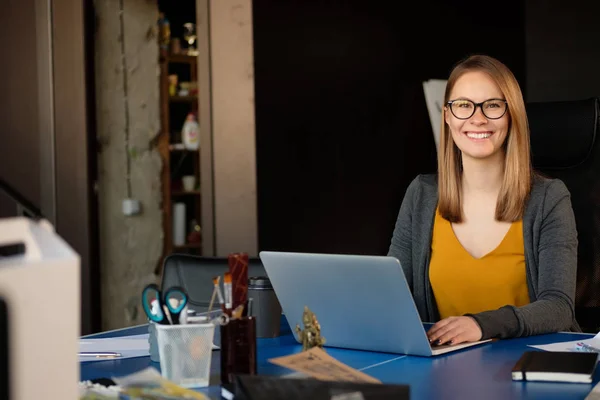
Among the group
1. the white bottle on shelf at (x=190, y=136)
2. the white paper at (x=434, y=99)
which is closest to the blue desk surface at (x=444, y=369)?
the white paper at (x=434, y=99)

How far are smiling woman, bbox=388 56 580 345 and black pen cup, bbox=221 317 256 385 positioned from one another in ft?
3.07

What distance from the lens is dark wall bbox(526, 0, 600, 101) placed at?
5215 millimetres

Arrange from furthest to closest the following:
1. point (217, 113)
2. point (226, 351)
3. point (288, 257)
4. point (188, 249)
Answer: point (188, 249)
point (217, 113)
point (288, 257)
point (226, 351)

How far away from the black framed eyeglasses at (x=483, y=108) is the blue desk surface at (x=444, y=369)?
712mm

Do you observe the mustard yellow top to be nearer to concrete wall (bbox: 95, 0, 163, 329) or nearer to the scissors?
the scissors

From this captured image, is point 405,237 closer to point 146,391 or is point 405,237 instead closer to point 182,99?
point 146,391

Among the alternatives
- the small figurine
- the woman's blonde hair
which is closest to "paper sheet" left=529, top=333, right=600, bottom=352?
the small figurine

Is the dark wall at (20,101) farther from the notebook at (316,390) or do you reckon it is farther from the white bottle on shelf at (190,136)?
the notebook at (316,390)

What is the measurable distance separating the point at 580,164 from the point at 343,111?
1.94 metres

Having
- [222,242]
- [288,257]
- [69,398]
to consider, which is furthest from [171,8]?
[69,398]

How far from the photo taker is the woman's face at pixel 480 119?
228 centimetres

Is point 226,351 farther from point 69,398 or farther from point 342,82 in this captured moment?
A: point 342,82

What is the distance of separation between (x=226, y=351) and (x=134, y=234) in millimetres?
3407

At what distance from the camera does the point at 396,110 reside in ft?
15.5
